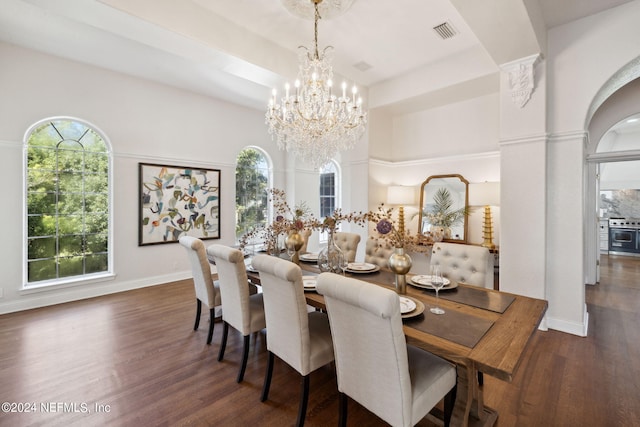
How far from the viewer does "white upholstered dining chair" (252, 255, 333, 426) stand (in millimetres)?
1620

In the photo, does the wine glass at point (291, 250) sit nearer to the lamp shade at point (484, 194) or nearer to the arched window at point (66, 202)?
the lamp shade at point (484, 194)

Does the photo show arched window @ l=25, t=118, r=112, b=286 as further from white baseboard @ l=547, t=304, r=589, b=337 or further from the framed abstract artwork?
white baseboard @ l=547, t=304, r=589, b=337

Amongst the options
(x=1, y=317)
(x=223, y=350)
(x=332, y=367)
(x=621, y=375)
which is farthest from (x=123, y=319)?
(x=621, y=375)

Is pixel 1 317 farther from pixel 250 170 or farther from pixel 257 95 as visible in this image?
pixel 257 95

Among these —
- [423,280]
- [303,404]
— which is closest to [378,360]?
[303,404]

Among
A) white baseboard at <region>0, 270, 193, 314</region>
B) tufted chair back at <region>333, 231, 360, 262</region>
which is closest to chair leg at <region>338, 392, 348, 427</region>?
tufted chair back at <region>333, 231, 360, 262</region>

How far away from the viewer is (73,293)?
389cm

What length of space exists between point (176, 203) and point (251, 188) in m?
1.57

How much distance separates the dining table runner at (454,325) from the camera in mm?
1307

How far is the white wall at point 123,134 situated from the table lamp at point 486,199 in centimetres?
411

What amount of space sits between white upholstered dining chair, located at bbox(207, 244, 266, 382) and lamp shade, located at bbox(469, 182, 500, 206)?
3462 mm

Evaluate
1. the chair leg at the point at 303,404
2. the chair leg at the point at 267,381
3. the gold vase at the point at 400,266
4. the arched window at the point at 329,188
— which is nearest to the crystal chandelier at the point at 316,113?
the gold vase at the point at 400,266

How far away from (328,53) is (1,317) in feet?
16.5

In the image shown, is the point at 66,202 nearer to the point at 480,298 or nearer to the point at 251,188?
the point at 251,188
